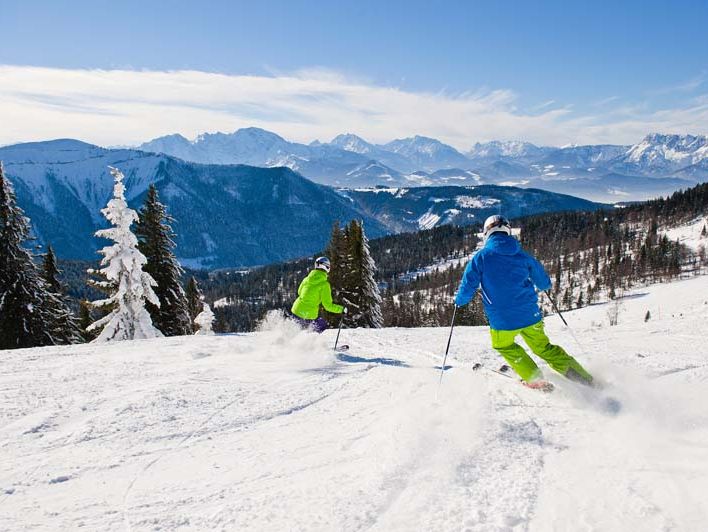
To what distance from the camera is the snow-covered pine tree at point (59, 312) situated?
2620 centimetres

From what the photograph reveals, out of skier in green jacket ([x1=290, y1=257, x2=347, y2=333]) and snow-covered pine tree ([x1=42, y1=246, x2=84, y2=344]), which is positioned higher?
skier in green jacket ([x1=290, y1=257, x2=347, y2=333])

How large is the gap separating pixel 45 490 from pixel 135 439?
1.11 meters

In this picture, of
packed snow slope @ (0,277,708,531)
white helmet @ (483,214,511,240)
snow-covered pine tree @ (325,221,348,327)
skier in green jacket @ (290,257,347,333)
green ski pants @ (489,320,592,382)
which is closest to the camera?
packed snow slope @ (0,277,708,531)

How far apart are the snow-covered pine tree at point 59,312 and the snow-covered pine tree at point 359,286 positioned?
18.3 m

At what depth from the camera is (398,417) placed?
5.07 m

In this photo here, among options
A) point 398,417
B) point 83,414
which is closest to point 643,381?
point 398,417

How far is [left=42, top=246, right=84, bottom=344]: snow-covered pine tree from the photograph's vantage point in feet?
86.0

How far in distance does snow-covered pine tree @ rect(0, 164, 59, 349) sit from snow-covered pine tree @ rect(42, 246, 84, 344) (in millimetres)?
1110

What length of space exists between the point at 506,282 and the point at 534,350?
39.0 inches

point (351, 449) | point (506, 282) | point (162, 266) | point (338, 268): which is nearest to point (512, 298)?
Result: point (506, 282)

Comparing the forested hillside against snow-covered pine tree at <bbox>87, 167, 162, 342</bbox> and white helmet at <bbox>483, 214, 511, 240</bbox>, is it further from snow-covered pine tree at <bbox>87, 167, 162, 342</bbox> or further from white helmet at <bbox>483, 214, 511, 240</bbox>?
white helmet at <bbox>483, 214, 511, 240</bbox>

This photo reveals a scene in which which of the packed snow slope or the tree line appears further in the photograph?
the tree line

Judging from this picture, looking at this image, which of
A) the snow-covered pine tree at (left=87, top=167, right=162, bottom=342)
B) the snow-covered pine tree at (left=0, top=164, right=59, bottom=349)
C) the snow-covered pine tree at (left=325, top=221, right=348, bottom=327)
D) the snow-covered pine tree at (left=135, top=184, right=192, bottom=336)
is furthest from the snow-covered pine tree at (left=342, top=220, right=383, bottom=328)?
the snow-covered pine tree at (left=0, top=164, right=59, bottom=349)

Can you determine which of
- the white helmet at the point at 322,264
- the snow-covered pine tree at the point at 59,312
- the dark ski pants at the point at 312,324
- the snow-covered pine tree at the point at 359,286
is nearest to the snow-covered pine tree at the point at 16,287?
the snow-covered pine tree at the point at 59,312
